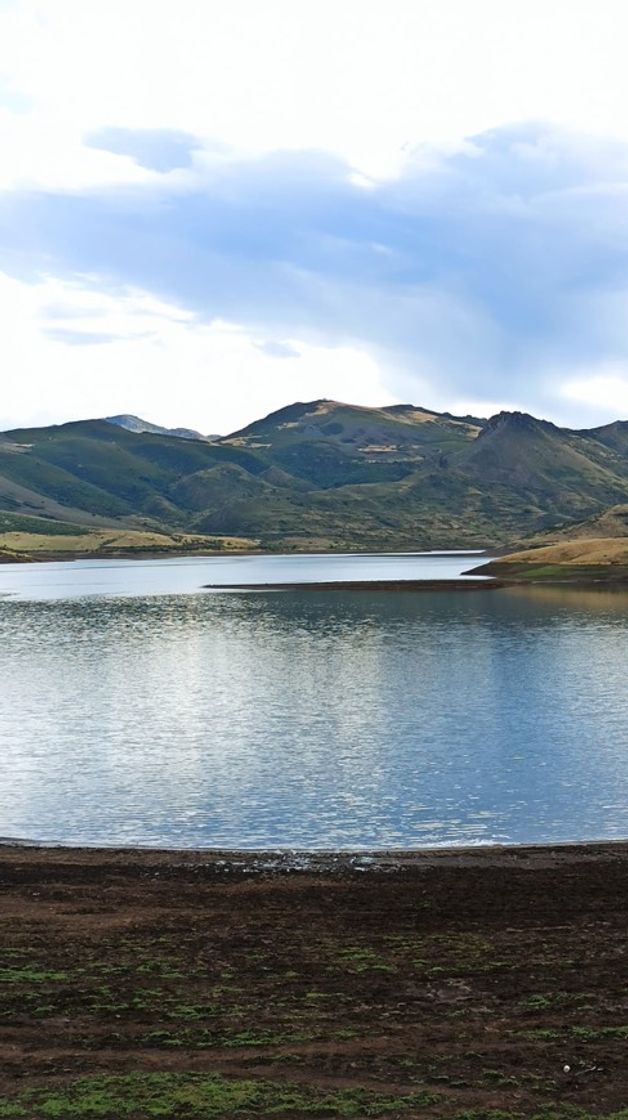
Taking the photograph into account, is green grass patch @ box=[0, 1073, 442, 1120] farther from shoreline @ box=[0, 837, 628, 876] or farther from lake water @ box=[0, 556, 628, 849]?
lake water @ box=[0, 556, 628, 849]

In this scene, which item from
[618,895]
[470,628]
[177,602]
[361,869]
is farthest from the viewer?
[177,602]

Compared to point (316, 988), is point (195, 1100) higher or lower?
higher

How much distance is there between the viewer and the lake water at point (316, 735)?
44.9 m

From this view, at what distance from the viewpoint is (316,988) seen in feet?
77.6

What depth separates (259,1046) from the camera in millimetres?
20125

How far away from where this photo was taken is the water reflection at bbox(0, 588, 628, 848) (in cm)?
4509

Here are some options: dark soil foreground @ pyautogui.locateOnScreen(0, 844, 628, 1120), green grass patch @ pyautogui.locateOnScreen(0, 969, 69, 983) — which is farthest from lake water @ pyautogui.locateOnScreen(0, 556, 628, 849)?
green grass patch @ pyautogui.locateOnScreen(0, 969, 69, 983)

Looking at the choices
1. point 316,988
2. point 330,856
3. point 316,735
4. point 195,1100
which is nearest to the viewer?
point 195,1100

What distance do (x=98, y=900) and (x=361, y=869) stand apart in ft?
30.4

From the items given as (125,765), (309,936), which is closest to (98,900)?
(309,936)

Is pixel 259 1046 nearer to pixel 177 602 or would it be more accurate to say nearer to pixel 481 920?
pixel 481 920

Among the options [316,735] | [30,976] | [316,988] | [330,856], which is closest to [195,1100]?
[316,988]

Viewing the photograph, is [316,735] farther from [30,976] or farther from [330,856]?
[30,976]

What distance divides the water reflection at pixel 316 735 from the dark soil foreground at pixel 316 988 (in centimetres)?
797
